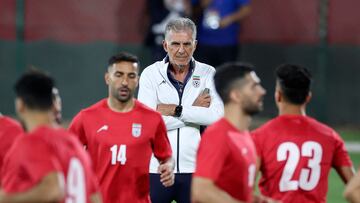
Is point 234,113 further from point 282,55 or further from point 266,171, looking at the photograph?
point 282,55

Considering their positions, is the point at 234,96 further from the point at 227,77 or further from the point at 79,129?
the point at 79,129

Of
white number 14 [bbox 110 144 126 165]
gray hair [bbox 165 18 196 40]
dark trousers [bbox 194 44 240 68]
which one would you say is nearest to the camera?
white number 14 [bbox 110 144 126 165]

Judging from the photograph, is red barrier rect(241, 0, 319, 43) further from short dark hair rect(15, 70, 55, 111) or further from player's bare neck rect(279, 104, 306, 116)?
short dark hair rect(15, 70, 55, 111)

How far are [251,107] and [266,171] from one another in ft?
2.79

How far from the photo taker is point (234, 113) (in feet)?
26.0

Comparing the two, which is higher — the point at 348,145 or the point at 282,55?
the point at 282,55

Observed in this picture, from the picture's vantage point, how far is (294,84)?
859 centimetres

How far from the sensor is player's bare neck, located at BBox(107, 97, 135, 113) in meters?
9.48

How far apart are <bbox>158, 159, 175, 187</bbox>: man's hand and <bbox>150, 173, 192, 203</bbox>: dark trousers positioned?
0.77 meters

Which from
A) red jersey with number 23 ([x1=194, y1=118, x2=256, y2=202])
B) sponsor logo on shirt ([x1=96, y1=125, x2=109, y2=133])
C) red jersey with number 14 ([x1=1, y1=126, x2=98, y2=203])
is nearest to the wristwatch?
sponsor logo on shirt ([x1=96, y1=125, x2=109, y2=133])

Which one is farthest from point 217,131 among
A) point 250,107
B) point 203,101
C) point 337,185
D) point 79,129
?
point 337,185

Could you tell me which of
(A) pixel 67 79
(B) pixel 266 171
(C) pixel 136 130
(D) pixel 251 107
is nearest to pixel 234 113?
(D) pixel 251 107

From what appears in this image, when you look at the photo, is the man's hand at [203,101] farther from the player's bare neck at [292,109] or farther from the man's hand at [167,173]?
the player's bare neck at [292,109]

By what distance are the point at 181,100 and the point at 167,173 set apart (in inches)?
48.7
